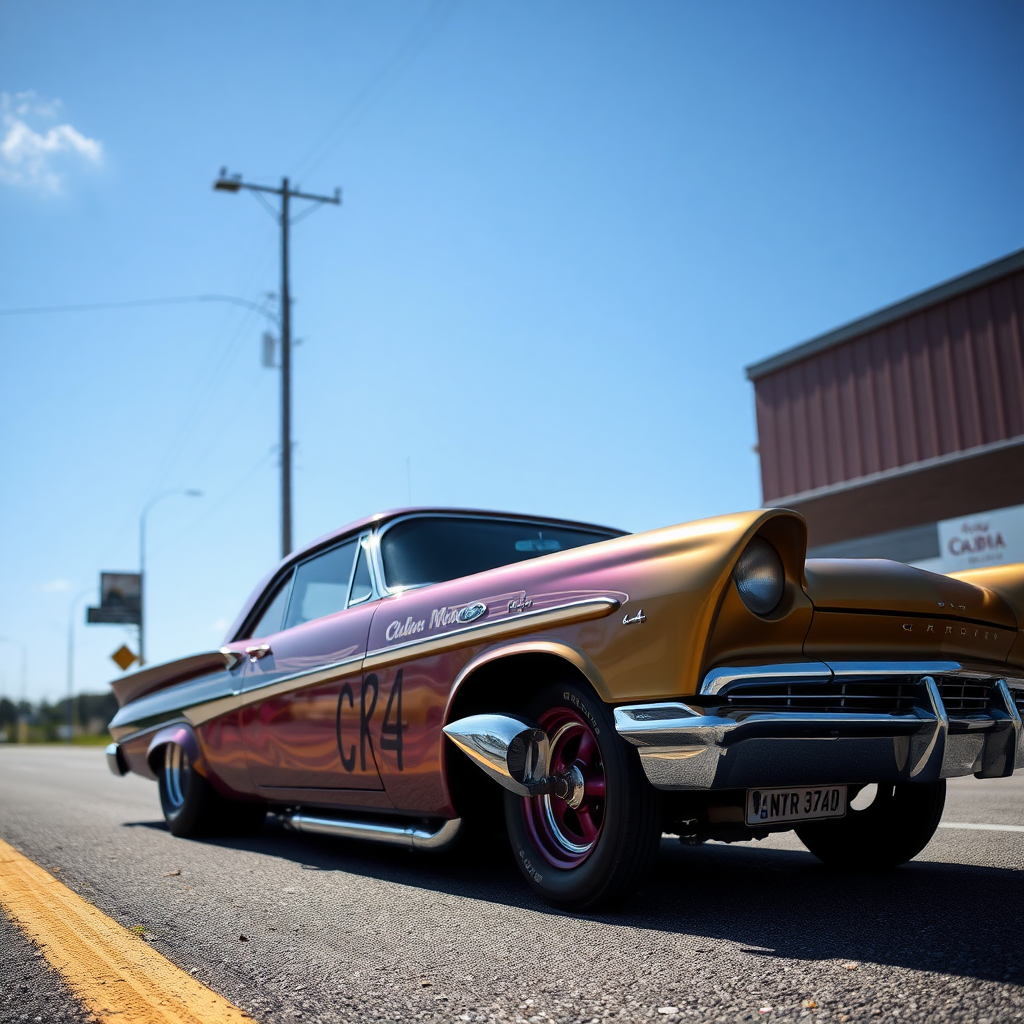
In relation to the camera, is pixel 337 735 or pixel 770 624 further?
pixel 337 735

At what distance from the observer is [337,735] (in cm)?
433

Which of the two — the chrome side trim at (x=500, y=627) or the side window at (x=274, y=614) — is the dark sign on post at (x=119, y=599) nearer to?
the side window at (x=274, y=614)

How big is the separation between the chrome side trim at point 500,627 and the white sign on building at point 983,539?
1508 cm

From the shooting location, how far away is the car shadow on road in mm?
2619

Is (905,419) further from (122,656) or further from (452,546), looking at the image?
(122,656)

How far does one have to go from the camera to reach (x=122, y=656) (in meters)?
23.9

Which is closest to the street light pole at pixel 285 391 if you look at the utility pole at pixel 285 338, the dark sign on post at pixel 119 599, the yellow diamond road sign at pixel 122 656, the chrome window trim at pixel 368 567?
the utility pole at pixel 285 338

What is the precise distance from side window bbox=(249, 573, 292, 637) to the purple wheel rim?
2447 mm

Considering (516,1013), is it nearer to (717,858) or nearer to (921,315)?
(717,858)

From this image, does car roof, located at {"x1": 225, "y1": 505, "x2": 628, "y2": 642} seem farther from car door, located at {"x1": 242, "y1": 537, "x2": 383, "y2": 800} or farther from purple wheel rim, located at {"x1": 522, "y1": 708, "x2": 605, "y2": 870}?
purple wheel rim, located at {"x1": 522, "y1": 708, "x2": 605, "y2": 870}

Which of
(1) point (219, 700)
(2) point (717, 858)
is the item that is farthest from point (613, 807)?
(1) point (219, 700)

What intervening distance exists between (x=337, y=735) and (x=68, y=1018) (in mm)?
2054

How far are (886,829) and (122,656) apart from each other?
2275 centimetres

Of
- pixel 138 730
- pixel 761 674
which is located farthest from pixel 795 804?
pixel 138 730
